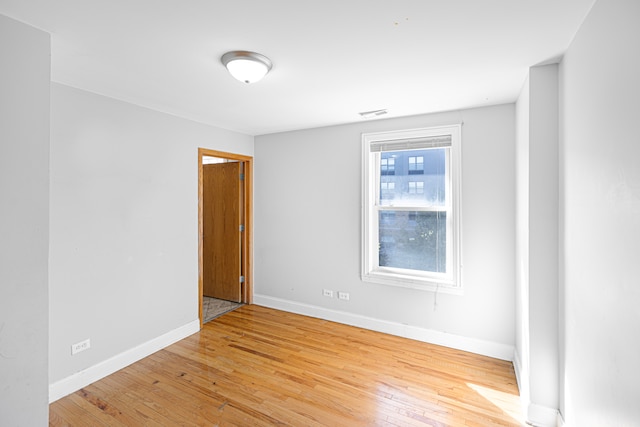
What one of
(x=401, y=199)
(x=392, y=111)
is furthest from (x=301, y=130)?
(x=401, y=199)

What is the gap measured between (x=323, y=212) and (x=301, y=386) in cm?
198

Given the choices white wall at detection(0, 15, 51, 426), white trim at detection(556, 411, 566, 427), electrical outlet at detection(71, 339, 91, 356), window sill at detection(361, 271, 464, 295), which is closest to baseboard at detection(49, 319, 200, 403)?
electrical outlet at detection(71, 339, 91, 356)

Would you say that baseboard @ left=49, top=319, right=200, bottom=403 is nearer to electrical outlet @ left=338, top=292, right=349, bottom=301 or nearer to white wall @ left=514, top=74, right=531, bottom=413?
electrical outlet @ left=338, top=292, right=349, bottom=301

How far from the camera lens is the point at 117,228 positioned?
8.84 feet

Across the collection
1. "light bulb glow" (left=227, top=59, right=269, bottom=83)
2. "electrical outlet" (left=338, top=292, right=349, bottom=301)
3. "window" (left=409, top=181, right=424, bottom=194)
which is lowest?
"electrical outlet" (left=338, top=292, right=349, bottom=301)

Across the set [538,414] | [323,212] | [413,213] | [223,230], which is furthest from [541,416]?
[223,230]

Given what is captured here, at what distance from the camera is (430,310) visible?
10.5 ft

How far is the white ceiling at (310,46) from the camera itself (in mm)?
1412

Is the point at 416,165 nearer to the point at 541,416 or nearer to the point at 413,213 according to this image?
the point at 413,213

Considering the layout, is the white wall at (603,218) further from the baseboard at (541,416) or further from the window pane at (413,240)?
the window pane at (413,240)

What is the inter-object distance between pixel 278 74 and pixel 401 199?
1935 mm

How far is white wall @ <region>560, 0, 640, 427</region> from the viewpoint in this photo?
1054mm

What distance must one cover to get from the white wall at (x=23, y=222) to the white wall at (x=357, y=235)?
264 centimetres

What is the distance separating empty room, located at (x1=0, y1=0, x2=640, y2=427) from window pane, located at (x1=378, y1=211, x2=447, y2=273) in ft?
0.08
